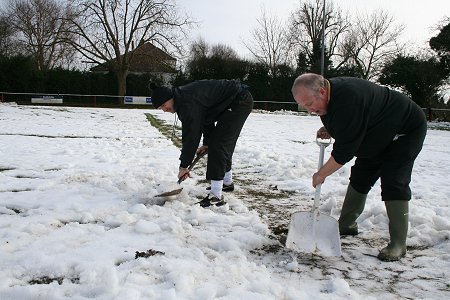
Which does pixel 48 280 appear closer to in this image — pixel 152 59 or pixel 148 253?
pixel 148 253

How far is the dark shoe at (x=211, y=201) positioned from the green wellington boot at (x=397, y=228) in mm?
1568

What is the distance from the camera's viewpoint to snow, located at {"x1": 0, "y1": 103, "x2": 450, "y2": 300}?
2242 millimetres

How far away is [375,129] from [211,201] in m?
1.75

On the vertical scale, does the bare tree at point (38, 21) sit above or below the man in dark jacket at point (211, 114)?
above

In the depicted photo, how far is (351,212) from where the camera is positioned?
10.4ft

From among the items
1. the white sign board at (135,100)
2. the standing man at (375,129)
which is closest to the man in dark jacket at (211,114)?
the standing man at (375,129)

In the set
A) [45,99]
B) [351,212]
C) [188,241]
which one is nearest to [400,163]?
[351,212]

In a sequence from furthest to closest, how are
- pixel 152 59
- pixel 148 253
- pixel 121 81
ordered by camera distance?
pixel 121 81 < pixel 152 59 < pixel 148 253

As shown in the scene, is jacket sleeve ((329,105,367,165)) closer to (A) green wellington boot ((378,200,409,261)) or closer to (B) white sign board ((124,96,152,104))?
(A) green wellington boot ((378,200,409,261))

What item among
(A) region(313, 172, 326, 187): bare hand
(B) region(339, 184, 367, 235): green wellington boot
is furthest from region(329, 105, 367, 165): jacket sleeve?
(B) region(339, 184, 367, 235): green wellington boot

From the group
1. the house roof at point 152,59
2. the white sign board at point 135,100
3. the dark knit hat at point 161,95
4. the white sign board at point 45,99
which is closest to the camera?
the dark knit hat at point 161,95

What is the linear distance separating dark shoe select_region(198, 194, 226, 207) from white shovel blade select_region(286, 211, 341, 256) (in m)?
1.10

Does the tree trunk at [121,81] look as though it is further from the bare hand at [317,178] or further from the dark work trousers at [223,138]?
the bare hand at [317,178]

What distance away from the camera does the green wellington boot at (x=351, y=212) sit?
3172mm
